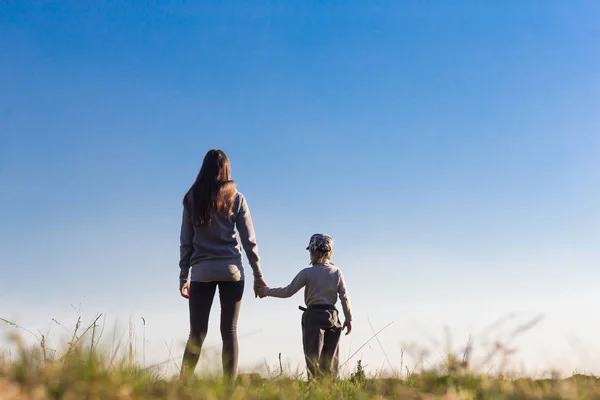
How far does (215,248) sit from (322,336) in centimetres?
212

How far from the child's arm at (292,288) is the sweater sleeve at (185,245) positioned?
1272mm

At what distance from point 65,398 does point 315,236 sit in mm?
5377

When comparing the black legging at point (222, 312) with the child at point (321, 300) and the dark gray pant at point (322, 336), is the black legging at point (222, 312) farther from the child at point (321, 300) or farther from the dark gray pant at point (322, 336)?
the dark gray pant at point (322, 336)

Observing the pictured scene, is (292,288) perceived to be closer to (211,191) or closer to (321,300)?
(321,300)

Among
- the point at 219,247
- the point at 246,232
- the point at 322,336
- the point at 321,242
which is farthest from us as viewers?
the point at 321,242

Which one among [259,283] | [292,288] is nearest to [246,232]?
[259,283]

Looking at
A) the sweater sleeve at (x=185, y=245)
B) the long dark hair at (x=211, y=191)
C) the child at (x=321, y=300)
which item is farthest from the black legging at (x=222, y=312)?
the child at (x=321, y=300)

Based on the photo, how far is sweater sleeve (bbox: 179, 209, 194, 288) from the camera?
777 cm

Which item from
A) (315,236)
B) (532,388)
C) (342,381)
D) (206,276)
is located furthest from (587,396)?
(315,236)

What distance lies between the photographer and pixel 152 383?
472 centimetres

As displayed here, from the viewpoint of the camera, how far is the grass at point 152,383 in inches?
154

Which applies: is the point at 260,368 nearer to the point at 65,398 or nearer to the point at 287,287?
the point at 65,398

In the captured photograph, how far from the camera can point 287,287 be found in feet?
28.8

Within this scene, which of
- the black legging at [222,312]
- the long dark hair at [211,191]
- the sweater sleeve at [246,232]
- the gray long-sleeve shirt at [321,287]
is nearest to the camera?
the black legging at [222,312]
